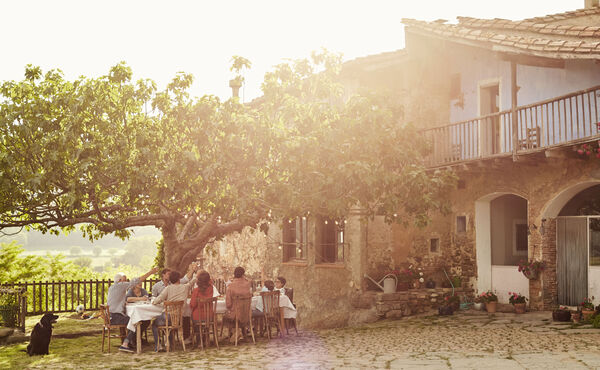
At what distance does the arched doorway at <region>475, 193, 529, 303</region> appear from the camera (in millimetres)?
15945

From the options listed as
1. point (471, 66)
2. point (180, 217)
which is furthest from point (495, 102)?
point (180, 217)

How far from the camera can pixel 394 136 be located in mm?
12656

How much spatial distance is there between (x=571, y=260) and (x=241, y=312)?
7.36 m

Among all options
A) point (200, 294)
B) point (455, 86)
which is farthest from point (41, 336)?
point (455, 86)

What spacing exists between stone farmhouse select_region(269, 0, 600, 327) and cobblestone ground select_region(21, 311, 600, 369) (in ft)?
6.80

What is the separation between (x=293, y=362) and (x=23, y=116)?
6530 millimetres

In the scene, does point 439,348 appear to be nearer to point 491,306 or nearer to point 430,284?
point 491,306

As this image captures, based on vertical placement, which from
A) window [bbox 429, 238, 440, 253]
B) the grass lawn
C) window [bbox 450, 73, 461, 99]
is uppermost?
window [bbox 450, 73, 461, 99]

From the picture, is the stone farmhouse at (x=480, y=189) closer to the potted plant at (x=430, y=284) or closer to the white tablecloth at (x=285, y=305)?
the potted plant at (x=430, y=284)

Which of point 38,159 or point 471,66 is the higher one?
point 471,66

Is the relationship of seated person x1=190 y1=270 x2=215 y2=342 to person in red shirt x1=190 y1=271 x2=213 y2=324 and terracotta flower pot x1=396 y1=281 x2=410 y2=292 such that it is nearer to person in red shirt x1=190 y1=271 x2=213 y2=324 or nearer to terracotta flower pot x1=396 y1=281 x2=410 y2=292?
person in red shirt x1=190 y1=271 x2=213 y2=324

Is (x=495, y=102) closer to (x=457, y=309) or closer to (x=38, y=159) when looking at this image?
(x=457, y=309)

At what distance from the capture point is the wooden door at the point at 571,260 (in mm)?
13922

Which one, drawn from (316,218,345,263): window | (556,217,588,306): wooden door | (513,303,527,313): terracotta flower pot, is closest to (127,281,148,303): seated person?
(316,218,345,263): window
